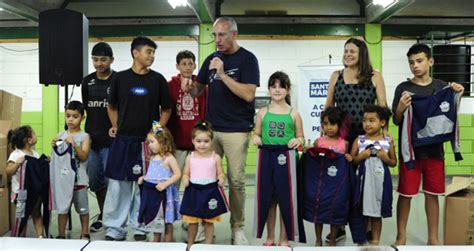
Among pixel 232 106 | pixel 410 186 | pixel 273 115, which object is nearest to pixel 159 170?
pixel 232 106

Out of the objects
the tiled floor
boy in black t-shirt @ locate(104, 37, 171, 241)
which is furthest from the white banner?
boy in black t-shirt @ locate(104, 37, 171, 241)

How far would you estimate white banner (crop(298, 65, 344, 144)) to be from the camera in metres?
6.08

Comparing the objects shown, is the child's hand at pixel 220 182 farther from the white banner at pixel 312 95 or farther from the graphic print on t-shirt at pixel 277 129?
the white banner at pixel 312 95

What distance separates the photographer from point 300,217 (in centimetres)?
280

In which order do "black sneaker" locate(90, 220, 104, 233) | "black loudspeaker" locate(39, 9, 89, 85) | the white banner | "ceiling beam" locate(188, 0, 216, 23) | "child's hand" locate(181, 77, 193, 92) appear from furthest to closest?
the white banner
"ceiling beam" locate(188, 0, 216, 23)
"black loudspeaker" locate(39, 9, 89, 85)
"black sneaker" locate(90, 220, 104, 233)
"child's hand" locate(181, 77, 193, 92)

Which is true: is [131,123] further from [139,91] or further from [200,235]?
[200,235]

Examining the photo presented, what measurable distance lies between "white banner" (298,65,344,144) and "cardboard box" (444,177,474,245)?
3152 mm

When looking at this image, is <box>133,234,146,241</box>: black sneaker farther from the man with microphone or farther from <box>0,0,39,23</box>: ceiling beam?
<box>0,0,39,23</box>: ceiling beam

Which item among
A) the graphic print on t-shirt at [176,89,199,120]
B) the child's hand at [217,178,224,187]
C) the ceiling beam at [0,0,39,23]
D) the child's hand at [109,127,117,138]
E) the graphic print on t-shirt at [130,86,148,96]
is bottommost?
the child's hand at [217,178,224,187]

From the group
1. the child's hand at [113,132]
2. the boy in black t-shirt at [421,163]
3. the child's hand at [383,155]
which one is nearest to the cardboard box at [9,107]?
the child's hand at [113,132]

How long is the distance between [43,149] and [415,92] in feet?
19.4

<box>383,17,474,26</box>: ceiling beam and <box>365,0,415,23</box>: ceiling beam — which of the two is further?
<box>383,17,474,26</box>: ceiling beam

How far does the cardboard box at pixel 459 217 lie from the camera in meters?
2.87

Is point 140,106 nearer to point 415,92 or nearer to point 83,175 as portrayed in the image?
point 83,175
